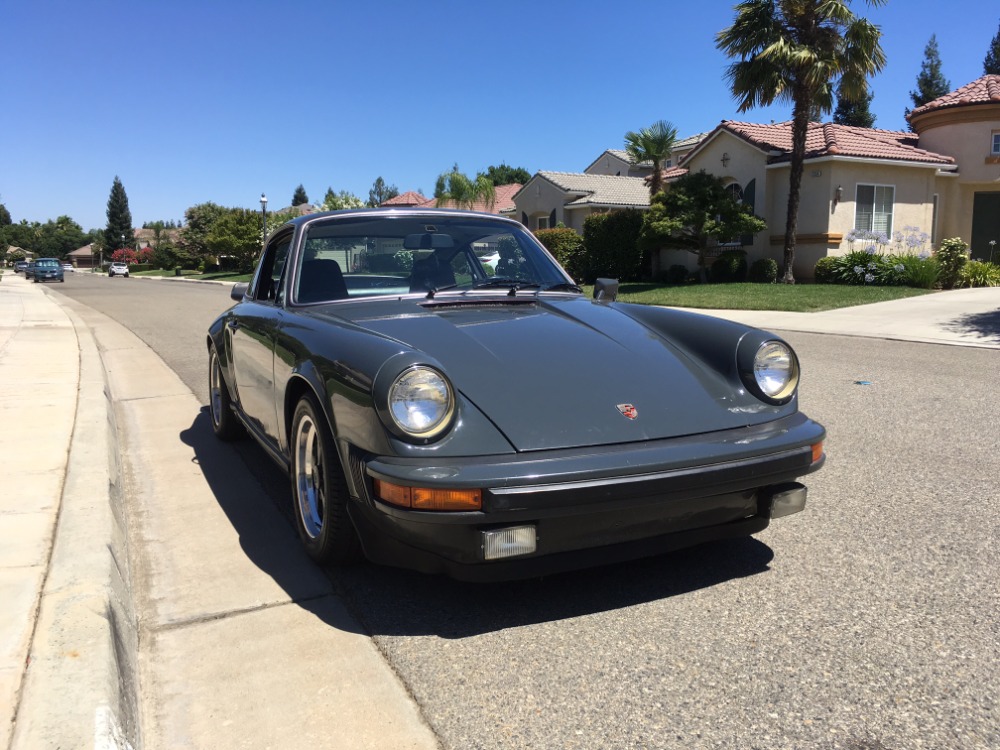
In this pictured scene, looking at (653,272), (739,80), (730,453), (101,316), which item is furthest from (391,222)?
(653,272)

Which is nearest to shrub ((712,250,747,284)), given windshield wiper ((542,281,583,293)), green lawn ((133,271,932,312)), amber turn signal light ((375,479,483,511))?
green lawn ((133,271,932,312))

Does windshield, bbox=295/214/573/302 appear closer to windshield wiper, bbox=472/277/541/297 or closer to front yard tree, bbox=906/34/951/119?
windshield wiper, bbox=472/277/541/297

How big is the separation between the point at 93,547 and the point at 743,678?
102 inches

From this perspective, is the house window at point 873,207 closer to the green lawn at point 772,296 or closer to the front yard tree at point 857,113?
the green lawn at point 772,296

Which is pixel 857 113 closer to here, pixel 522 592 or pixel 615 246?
pixel 615 246

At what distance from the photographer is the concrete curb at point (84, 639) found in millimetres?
2078

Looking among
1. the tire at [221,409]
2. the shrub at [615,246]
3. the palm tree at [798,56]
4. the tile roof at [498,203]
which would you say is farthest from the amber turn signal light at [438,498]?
the tile roof at [498,203]

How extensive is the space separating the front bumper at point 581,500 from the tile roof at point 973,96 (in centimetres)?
2483

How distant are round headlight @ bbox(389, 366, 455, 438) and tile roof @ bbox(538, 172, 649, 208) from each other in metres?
31.8

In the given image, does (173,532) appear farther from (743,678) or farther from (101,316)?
(101,316)

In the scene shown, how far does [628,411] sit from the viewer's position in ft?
9.49

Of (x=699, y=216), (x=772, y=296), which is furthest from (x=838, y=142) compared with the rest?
(x=772, y=296)

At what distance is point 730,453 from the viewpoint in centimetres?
279

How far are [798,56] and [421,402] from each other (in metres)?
20.1
